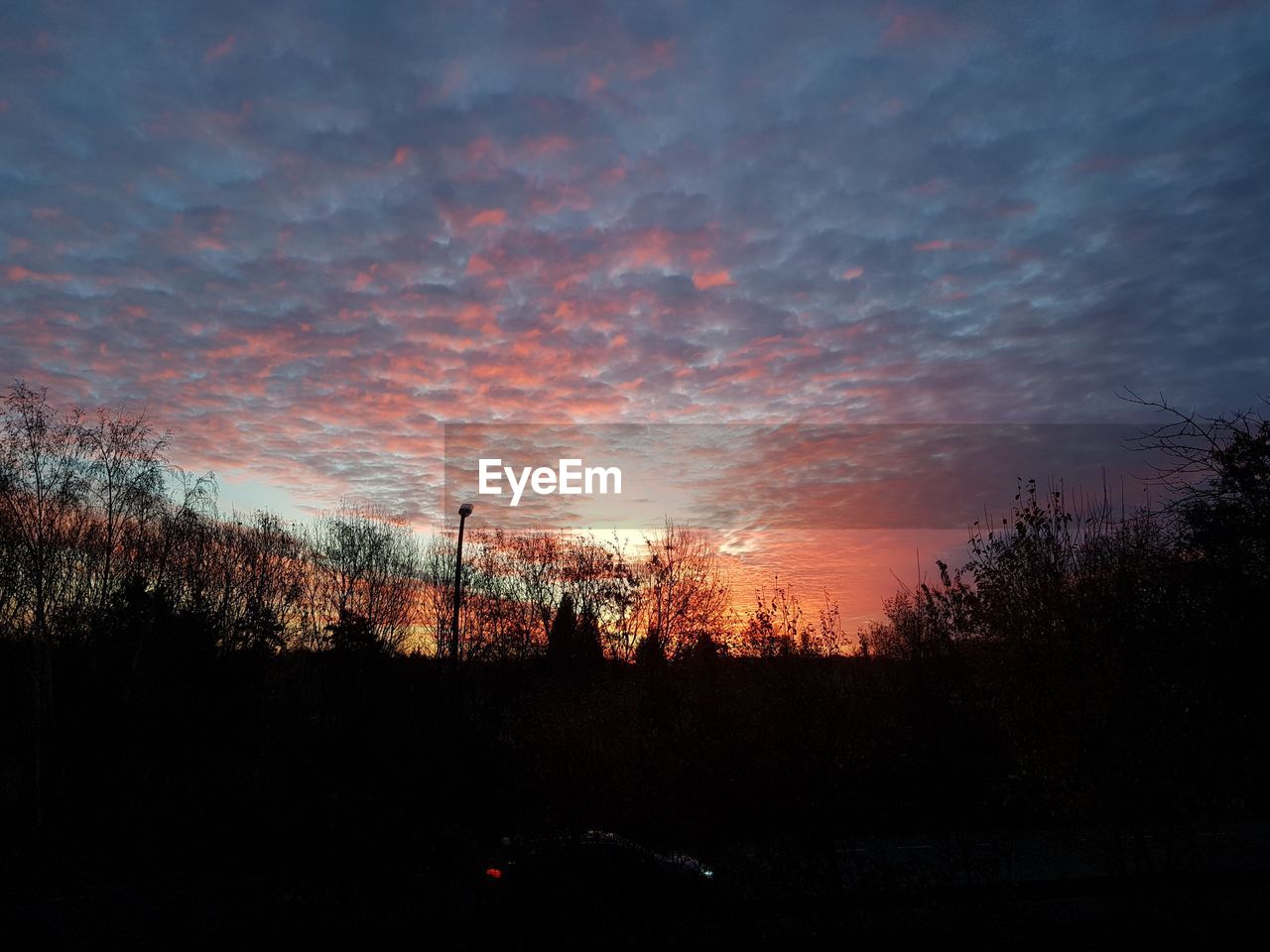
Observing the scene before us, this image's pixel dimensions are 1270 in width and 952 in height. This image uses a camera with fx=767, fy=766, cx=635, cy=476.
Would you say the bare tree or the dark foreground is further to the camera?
the bare tree

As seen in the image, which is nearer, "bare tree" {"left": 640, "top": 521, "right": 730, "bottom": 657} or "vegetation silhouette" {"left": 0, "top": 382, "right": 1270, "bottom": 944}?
"vegetation silhouette" {"left": 0, "top": 382, "right": 1270, "bottom": 944}

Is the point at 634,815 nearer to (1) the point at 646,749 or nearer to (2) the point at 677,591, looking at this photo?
(1) the point at 646,749

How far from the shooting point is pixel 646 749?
632 inches

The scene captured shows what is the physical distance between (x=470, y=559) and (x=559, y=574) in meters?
5.05

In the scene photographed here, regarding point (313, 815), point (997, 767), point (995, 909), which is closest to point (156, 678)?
point (313, 815)

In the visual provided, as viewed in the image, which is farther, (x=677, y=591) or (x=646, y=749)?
(x=677, y=591)

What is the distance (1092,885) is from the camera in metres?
13.7

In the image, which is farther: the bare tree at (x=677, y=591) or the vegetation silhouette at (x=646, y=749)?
the bare tree at (x=677, y=591)

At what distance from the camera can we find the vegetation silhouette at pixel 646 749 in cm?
1149

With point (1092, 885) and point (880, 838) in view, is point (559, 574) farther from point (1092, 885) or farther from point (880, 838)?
point (1092, 885)

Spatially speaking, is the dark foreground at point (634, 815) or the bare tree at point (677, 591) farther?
the bare tree at point (677, 591)

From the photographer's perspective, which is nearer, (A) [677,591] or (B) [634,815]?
(B) [634,815]

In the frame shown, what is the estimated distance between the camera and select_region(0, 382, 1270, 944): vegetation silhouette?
1149 cm

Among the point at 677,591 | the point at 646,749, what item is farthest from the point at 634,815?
the point at 677,591
